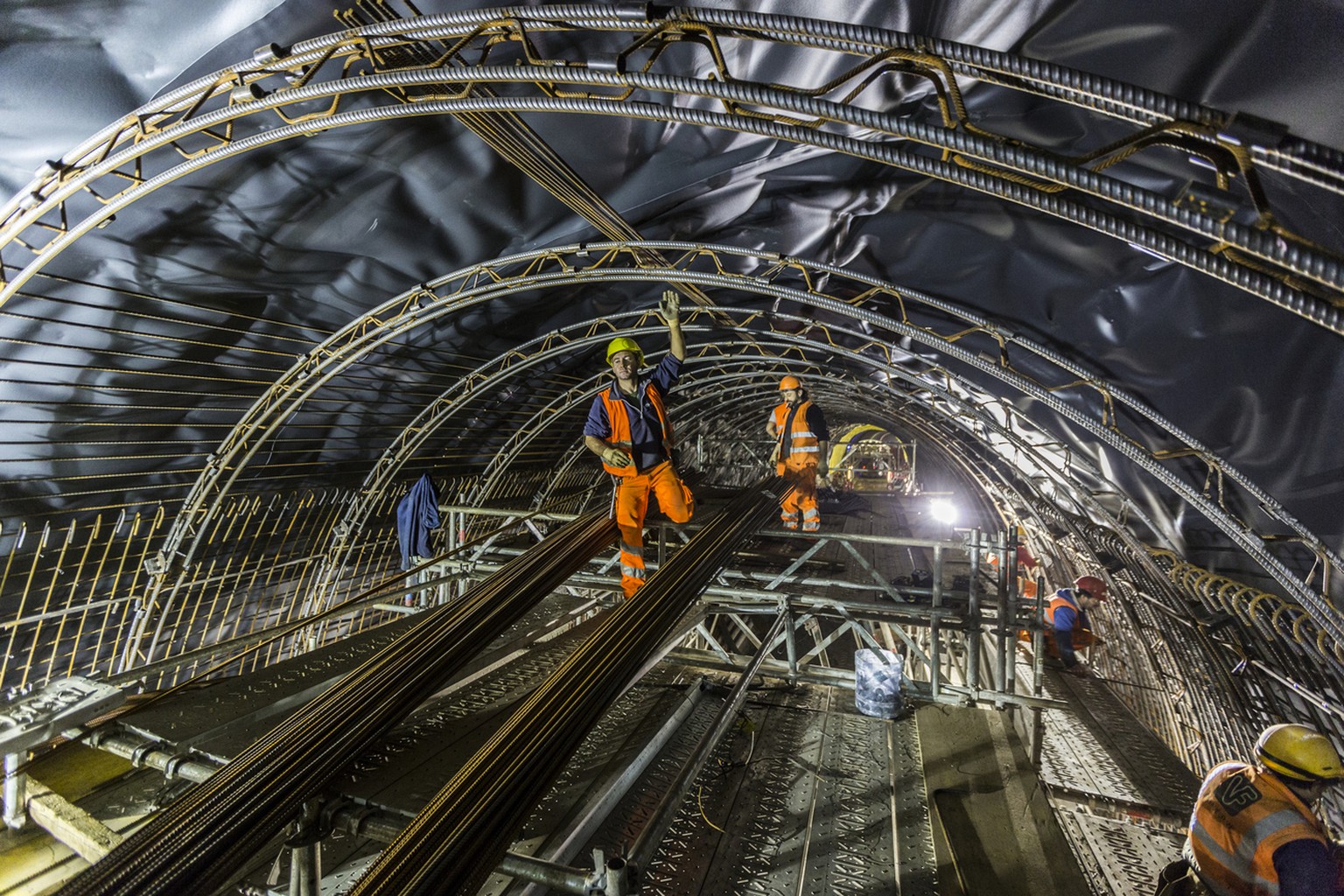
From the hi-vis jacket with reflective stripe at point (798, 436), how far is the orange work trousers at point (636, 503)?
3229 mm

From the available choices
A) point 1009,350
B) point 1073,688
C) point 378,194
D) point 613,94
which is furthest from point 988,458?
point 378,194

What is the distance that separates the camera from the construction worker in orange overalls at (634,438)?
230 inches

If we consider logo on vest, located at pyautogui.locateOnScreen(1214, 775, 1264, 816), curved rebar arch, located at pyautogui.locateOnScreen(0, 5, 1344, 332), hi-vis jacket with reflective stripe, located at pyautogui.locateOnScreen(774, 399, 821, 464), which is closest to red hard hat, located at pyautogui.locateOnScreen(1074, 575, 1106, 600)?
hi-vis jacket with reflective stripe, located at pyautogui.locateOnScreen(774, 399, 821, 464)

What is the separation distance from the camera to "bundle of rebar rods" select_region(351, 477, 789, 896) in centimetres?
210

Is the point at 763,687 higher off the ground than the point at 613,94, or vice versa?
the point at 613,94

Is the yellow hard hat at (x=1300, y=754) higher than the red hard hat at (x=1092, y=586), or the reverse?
the yellow hard hat at (x=1300, y=754)

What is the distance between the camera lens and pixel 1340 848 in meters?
3.98

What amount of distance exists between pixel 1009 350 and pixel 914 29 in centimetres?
495

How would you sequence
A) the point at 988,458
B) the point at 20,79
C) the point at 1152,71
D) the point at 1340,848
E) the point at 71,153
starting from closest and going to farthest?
1. the point at 1152,71
2. the point at 1340,848
3. the point at 20,79
4. the point at 71,153
5. the point at 988,458

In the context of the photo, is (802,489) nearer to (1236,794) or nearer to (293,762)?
(1236,794)

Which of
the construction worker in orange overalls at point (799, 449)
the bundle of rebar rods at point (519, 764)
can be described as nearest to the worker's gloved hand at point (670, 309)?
the bundle of rebar rods at point (519, 764)

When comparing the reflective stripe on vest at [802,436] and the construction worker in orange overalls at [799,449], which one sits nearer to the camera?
the construction worker in orange overalls at [799,449]

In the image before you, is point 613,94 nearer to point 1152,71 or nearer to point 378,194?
point 378,194

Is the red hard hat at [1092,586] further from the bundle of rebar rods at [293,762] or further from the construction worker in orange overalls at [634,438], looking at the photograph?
the bundle of rebar rods at [293,762]
